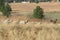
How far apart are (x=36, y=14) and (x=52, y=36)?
2166 centimetres

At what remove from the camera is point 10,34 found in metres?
10.3

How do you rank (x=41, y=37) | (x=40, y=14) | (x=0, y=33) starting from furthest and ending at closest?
(x=40, y=14), (x=0, y=33), (x=41, y=37)

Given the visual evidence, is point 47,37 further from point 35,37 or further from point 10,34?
point 10,34

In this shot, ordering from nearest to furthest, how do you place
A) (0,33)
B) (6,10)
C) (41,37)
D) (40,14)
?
1. (41,37)
2. (0,33)
3. (40,14)
4. (6,10)

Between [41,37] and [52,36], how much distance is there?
1.37 feet

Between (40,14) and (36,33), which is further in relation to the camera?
(40,14)

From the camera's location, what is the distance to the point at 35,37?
10.1m

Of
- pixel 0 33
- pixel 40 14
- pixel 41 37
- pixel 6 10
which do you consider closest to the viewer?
pixel 41 37

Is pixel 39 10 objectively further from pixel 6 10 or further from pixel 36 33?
pixel 36 33

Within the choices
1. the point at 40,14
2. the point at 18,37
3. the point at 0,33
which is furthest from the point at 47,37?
the point at 40,14

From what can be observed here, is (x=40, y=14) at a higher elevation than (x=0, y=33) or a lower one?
lower

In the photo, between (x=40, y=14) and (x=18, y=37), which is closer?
(x=18, y=37)

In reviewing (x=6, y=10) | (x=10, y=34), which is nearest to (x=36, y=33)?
(x=10, y=34)

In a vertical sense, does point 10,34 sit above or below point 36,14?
above
